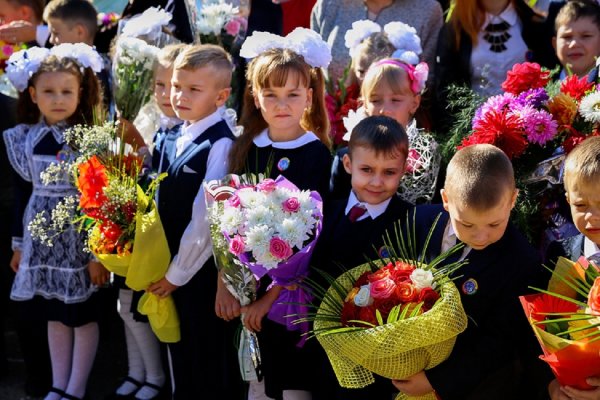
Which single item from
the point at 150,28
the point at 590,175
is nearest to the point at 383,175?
the point at 590,175

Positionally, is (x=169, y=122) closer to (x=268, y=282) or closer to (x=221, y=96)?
(x=221, y=96)

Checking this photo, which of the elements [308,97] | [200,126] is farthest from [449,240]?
[200,126]

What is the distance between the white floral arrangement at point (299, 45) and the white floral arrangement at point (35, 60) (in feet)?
3.43

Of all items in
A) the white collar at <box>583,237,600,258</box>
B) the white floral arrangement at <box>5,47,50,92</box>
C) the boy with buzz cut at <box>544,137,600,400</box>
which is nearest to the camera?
the boy with buzz cut at <box>544,137,600,400</box>

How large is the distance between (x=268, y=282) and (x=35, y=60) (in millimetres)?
1793

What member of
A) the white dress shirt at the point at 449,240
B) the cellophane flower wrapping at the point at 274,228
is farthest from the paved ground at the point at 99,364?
the white dress shirt at the point at 449,240

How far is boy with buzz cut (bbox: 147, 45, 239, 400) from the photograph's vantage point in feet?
12.7

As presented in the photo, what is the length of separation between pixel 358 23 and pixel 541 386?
7.18 feet

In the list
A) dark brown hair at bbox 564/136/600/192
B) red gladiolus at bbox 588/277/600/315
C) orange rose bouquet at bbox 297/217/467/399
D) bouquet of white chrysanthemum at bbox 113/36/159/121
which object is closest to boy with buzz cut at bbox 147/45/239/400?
bouquet of white chrysanthemum at bbox 113/36/159/121

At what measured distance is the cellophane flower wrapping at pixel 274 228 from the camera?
3172 millimetres

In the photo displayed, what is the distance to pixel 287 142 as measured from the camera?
3.69 m

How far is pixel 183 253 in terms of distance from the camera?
384 centimetres

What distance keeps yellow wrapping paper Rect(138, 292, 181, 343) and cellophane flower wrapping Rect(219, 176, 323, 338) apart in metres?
0.76

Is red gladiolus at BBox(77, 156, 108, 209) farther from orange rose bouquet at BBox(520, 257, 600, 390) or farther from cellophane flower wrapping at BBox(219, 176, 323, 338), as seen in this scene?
orange rose bouquet at BBox(520, 257, 600, 390)
